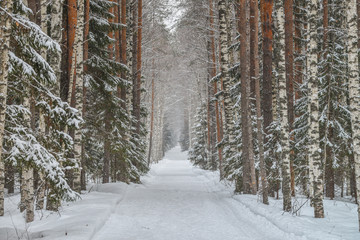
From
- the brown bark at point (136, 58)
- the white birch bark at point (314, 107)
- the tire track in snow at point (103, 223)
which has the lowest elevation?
the tire track in snow at point (103, 223)

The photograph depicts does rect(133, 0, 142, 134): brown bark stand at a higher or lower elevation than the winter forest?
higher

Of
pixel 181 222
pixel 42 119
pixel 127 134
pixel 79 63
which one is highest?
pixel 79 63

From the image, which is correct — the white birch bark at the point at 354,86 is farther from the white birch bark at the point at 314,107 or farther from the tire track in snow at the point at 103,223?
the tire track in snow at the point at 103,223

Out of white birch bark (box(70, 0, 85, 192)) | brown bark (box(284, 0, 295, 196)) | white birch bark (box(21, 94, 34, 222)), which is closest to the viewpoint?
white birch bark (box(21, 94, 34, 222))

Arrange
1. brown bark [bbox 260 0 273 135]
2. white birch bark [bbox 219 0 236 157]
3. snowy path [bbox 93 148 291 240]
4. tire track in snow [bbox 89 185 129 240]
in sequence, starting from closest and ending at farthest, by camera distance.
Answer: tire track in snow [bbox 89 185 129 240], snowy path [bbox 93 148 291 240], brown bark [bbox 260 0 273 135], white birch bark [bbox 219 0 236 157]

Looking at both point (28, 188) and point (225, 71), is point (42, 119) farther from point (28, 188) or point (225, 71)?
point (225, 71)

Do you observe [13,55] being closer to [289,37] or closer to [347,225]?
[347,225]

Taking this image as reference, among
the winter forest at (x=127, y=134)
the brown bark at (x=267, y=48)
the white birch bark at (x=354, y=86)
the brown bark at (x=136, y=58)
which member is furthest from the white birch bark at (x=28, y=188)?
the brown bark at (x=136, y=58)

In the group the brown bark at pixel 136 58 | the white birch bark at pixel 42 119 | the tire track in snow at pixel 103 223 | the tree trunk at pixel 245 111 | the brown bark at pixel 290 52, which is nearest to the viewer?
the tire track in snow at pixel 103 223

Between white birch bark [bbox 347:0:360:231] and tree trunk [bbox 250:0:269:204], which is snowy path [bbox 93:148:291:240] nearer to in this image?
tree trunk [bbox 250:0:269:204]

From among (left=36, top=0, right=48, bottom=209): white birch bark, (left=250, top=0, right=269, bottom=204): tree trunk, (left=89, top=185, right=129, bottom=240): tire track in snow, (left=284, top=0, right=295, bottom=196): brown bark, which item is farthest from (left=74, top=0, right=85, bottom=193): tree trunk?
(left=284, top=0, right=295, bottom=196): brown bark

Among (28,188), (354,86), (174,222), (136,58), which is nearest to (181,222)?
(174,222)

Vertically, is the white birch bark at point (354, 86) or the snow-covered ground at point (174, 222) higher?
the white birch bark at point (354, 86)

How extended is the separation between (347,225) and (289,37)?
7.93 meters
